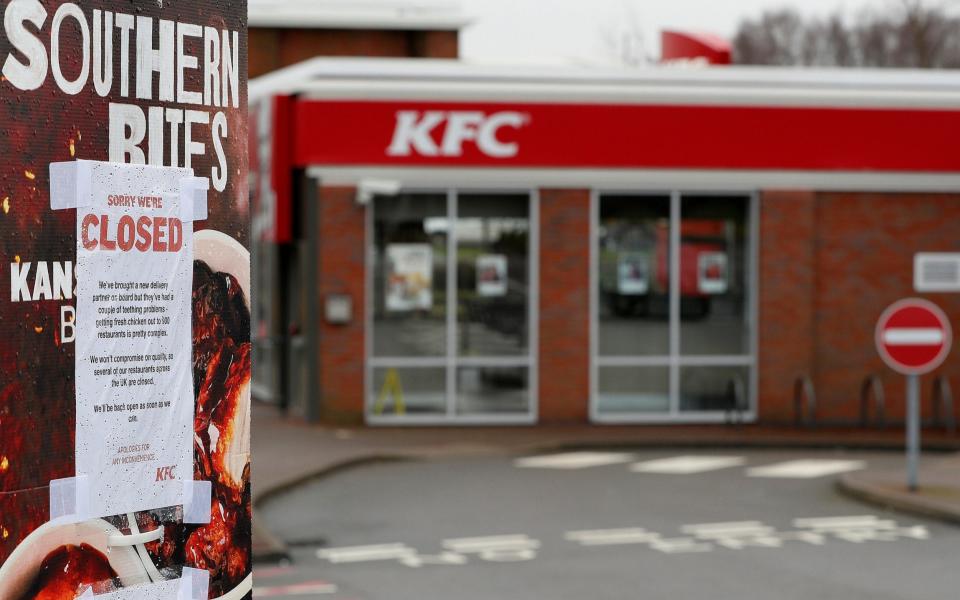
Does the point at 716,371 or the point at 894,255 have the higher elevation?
the point at 894,255

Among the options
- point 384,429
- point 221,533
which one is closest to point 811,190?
point 384,429

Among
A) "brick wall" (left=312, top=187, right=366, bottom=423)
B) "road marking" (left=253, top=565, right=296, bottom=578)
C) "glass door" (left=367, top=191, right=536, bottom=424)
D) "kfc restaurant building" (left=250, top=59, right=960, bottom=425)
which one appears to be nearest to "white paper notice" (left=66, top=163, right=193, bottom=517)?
"road marking" (left=253, top=565, right=296, bottom=578)

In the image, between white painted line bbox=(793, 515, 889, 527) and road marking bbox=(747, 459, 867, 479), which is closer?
white painted line bbox=(793, 515, 889, 527)

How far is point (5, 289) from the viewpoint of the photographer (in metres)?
3.38

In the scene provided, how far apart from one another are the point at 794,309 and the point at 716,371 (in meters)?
1.30

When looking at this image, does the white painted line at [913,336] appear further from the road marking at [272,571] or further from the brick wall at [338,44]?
the brick wall at [338,44]

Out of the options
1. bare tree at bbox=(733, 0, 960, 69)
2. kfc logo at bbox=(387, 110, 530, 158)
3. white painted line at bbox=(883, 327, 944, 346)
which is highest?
bare tree at bbox=(733, 0, 960, 69)

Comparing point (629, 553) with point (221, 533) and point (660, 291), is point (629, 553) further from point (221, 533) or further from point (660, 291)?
point (660, 291)

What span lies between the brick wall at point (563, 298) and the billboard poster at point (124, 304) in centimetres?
1444

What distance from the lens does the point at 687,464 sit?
627 inches

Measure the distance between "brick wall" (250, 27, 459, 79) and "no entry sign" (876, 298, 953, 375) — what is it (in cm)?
3324

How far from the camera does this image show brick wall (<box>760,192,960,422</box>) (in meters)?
19.0

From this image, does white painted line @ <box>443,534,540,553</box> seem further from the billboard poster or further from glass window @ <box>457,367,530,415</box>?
glass window @ <box>457,367,530,415</box>

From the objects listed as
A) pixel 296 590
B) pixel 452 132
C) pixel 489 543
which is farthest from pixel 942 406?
pixel 296 590
